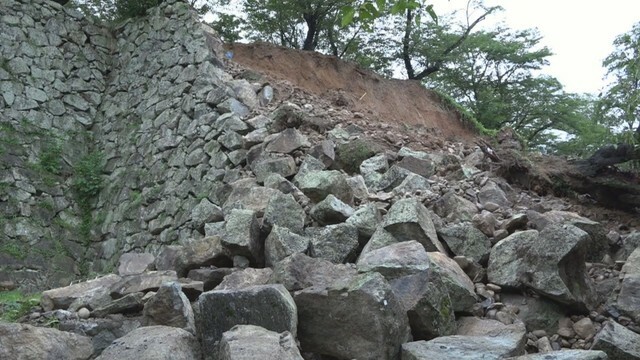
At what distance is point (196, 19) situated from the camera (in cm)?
889

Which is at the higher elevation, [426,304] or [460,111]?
[460,111]

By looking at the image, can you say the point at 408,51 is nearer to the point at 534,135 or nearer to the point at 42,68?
the point at 534,135

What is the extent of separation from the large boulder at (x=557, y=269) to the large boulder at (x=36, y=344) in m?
2.77

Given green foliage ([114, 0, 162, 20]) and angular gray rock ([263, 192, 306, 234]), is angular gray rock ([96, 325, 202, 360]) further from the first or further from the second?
green foliage ([114, 0, 162, 20])

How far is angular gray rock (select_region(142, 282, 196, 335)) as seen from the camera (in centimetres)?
303

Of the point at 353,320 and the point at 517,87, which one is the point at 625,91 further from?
the point at 517,87

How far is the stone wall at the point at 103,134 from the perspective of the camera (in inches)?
289

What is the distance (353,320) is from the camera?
291 cm

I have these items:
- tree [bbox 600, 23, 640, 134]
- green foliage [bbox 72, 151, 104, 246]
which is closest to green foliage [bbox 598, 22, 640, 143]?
tree [bbox 600, 23, 640, 134]

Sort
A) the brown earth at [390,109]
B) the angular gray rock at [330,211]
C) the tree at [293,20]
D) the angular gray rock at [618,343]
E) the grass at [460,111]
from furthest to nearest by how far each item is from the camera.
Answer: the tree at [293,20]
the grass at [460,111]
the brown earth at [390,109]
the angular gray rock at [330,211]
the angular gray rock at [618,343]

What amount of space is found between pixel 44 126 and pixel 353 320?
797 centimetres

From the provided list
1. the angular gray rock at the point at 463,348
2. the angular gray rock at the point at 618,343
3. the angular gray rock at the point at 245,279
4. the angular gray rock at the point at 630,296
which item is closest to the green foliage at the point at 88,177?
the angular gray rock at the point at 245,279

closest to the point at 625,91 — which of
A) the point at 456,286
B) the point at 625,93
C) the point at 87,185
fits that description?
the point at 625,93

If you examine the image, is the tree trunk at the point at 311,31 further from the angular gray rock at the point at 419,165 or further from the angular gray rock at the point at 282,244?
the angular gray rock at the point at 282,244
